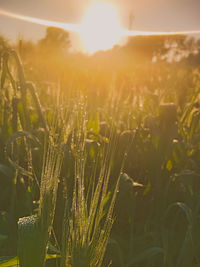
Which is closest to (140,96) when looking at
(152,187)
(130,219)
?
(152,187)

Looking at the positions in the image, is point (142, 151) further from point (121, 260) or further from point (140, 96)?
point (121, 260)

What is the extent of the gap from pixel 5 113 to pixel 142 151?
85 centimetres

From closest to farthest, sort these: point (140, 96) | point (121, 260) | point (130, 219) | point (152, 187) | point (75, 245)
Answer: point (75, 245), point (121, 260), point (130, 219), point (152, 187), point (140, 96)

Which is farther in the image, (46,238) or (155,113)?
(155,113)

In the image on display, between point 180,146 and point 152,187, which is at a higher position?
point 180,146

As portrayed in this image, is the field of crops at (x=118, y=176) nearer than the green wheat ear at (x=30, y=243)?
No

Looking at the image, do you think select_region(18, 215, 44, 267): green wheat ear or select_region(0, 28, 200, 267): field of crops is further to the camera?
select_region(0, 28, 200, 267): field of crops

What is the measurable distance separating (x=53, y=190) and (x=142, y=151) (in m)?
1.03

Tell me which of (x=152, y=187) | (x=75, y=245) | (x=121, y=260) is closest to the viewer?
(x=75, y=245)

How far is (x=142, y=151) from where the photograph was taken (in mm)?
1756

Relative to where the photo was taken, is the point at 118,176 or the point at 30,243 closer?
the point at 30,243

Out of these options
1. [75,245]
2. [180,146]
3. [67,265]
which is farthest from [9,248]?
[180,146]

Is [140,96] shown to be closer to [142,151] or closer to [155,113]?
[155,113]

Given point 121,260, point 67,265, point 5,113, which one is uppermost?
point 5,113
